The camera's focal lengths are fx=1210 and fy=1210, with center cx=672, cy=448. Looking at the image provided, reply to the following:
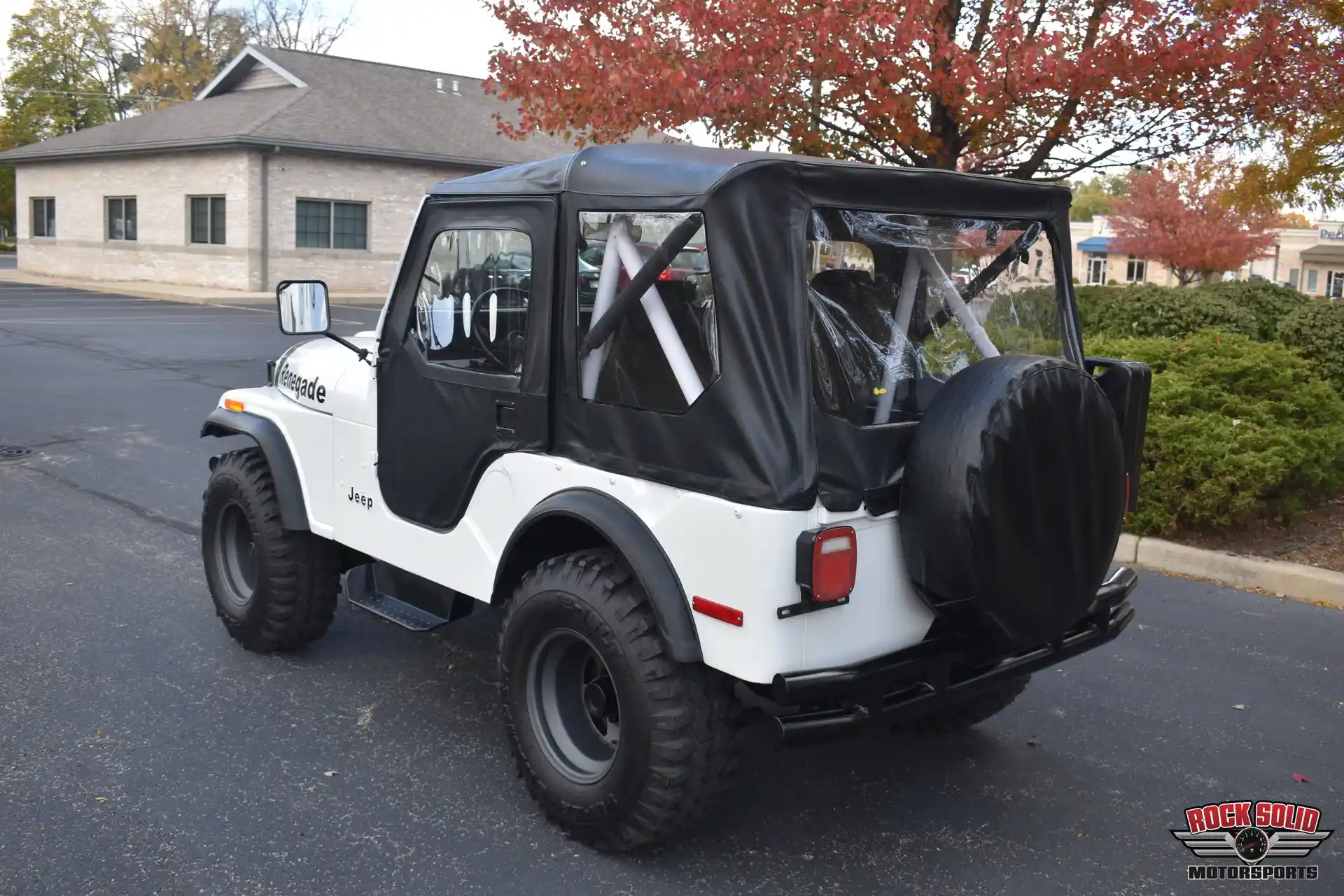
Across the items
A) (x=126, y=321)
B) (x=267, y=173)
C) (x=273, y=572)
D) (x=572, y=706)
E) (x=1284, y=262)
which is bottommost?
Result: (x=572, y=706)

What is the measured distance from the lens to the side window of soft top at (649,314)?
344 cm

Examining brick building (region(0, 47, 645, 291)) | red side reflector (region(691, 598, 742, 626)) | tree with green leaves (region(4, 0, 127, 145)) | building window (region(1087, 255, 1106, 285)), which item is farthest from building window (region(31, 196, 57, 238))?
building window (region(1087, 255, 1106, 285))

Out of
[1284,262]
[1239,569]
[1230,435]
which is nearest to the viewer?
[1239,569]

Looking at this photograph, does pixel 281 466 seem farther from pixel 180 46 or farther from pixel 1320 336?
pixel 180 46

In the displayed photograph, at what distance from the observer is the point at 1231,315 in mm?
10516

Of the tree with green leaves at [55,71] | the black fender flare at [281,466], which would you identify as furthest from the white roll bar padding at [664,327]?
the tree with green leaves at [55,71]

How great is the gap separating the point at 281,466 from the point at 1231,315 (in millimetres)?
8615

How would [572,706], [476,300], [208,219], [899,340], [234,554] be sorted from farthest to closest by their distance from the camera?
[208,219] → [234,554] → [476,300] → [572,706] → [899,340]

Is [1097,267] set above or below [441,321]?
above

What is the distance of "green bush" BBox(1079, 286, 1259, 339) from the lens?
1058 centimetres

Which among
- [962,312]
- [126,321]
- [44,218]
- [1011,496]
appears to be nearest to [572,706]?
[1011,496]

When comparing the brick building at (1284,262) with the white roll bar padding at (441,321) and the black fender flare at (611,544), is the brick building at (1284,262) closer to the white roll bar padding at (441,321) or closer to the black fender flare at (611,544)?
the white roll bar padding at (441,321)

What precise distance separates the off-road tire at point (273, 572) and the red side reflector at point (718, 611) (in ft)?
7.59

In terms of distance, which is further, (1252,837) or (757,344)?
(1252,837)
